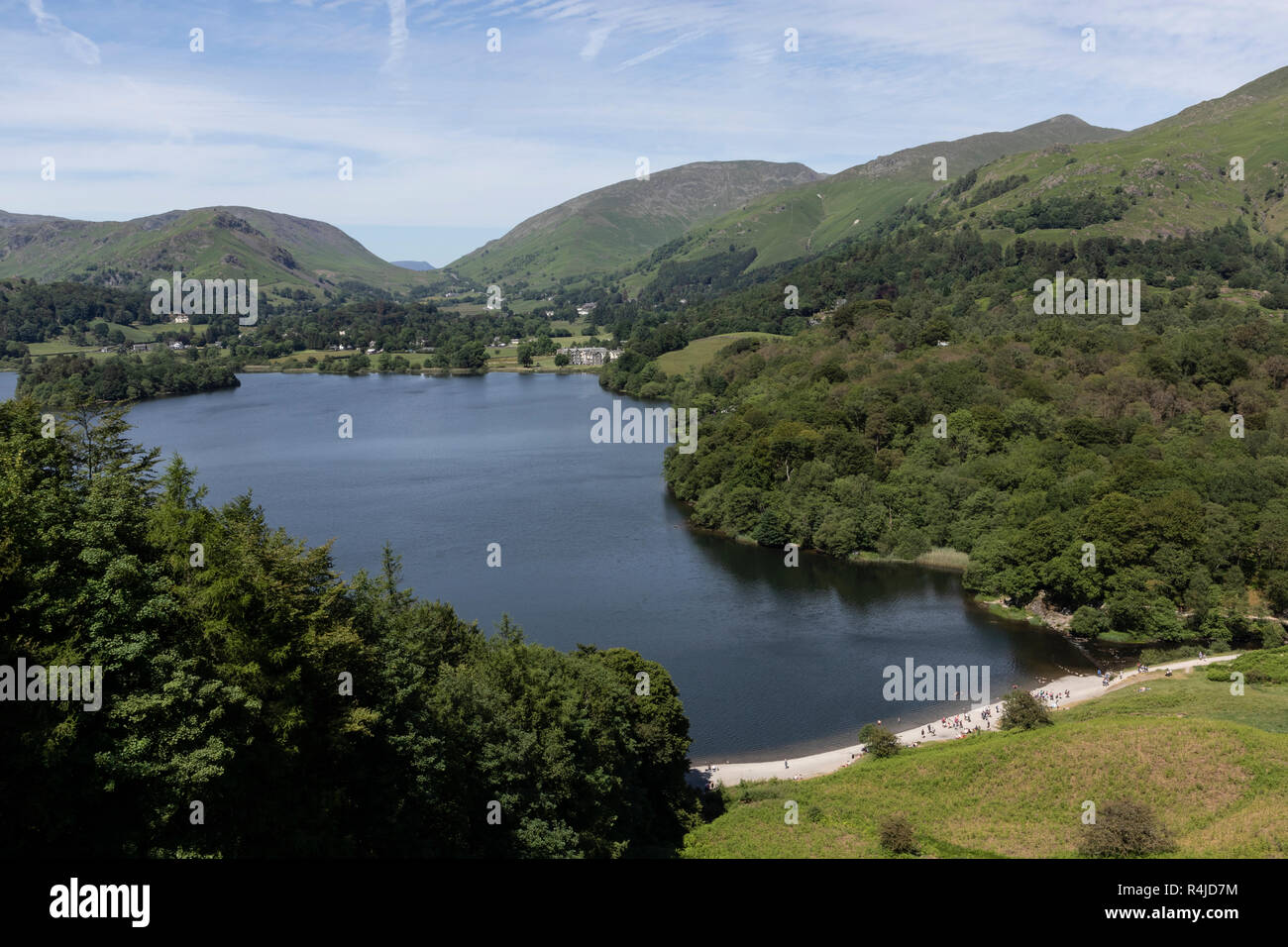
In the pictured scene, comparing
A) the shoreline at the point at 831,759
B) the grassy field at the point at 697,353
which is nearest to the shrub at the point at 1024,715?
the shoreline at the point at 831,759

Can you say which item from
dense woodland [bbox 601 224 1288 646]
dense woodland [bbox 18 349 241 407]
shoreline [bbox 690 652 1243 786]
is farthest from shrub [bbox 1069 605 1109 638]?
dense woodland [bbox 18 349 241 407]

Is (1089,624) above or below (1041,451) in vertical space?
below

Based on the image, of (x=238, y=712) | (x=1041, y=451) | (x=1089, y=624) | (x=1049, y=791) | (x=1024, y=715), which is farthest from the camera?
(x=1041, y=451)

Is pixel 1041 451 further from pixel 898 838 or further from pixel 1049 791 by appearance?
pixel 898 838

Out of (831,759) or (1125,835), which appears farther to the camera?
(831,759)

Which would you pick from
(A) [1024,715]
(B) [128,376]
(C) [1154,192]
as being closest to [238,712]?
(A) [1024,715]

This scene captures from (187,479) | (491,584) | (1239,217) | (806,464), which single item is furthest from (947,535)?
(1239,217)
